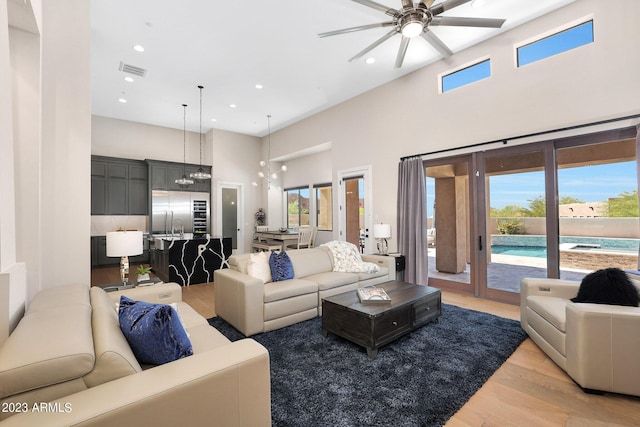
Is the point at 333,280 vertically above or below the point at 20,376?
below

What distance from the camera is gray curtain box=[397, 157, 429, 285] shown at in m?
4.82

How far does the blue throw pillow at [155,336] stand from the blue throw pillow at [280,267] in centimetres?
205

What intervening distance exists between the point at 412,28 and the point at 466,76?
2.18 meters

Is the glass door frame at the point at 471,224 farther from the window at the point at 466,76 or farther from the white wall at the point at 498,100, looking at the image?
the window at the point at 466,76

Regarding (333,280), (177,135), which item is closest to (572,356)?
(333,280)

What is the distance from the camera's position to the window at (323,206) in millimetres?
7957

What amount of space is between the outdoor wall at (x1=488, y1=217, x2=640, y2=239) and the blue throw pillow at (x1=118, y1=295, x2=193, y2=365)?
444 centimetres

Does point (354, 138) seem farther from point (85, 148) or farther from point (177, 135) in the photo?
point (177, 135)

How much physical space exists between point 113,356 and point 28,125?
215 centimetres

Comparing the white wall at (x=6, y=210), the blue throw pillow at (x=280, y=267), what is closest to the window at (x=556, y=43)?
the blue throw pillow at (x=280, y=267)

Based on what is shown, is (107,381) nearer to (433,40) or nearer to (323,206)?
(433,40)

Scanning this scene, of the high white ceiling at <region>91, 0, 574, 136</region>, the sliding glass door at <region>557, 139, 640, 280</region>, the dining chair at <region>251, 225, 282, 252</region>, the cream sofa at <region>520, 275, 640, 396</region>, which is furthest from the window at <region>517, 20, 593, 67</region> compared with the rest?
the dining chair at <region>251, 225, 282, 252</region>

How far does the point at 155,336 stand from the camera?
1370mm

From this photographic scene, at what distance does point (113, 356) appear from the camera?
43.7 inches
